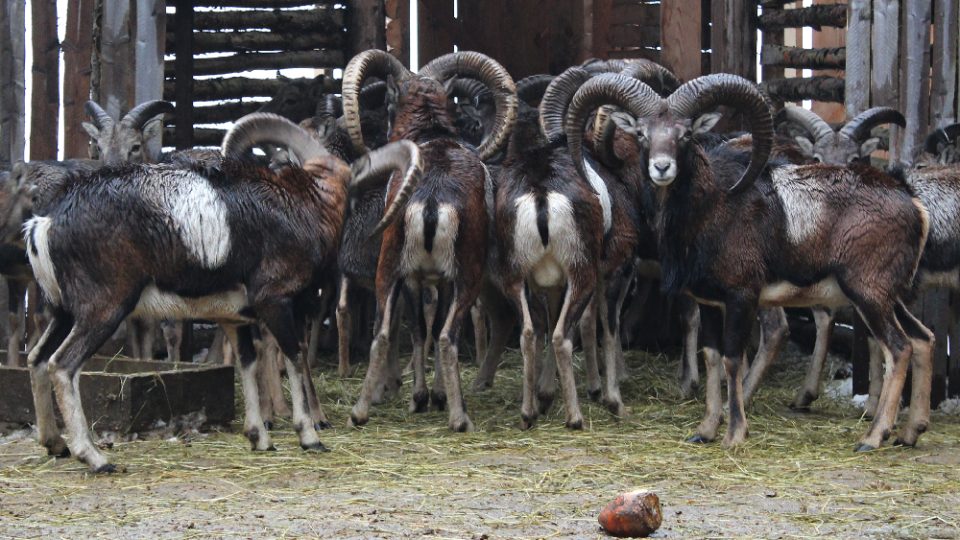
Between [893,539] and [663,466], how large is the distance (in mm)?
2265

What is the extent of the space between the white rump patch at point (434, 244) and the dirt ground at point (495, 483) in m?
1.20

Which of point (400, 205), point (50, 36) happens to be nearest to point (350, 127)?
point (400, 205)

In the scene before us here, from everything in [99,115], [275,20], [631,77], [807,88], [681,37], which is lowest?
[99,115]

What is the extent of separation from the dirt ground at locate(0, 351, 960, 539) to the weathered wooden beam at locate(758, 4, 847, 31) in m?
5.49

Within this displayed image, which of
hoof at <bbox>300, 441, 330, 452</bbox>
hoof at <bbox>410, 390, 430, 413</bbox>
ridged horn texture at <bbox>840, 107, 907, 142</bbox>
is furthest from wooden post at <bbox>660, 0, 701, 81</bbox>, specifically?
hoof at <bbox>300, 441, 330, 452</bbox>

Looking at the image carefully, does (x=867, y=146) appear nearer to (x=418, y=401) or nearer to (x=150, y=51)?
(x=418, y=401)

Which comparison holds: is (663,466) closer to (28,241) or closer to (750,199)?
(750,199)

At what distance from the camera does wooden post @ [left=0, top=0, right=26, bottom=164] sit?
14.1 metres

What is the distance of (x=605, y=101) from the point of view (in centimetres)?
1091

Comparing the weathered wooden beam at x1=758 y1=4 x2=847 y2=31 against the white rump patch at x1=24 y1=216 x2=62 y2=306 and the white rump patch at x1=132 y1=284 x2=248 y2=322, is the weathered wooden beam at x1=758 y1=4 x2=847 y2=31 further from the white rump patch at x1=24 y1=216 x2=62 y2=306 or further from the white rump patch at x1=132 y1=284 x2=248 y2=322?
the white rump patch at x1=24 y1=216 x2=62 y2=306

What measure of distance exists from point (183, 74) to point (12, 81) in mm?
3062

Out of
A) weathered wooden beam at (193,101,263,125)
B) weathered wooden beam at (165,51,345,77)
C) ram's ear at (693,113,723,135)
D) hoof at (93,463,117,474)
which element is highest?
weathered wooden beam at (165,51,345,77)

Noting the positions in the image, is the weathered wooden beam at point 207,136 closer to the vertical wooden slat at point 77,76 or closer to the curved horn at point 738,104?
the vertical wooden slat at point 77,76

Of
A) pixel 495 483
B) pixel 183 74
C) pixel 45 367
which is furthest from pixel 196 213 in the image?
pixel 183 74
